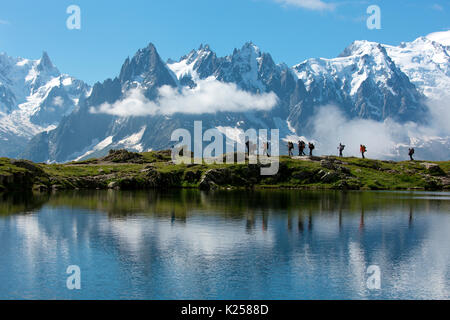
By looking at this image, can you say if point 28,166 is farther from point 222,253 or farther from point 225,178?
point 222,253

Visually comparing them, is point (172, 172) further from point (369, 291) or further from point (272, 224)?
point (369, 291)

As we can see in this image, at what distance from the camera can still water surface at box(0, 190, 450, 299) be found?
1718 inches

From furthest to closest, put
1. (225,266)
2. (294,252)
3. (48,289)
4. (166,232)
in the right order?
1. (166,232)
2. (294,252)
3. (225,266)
4. (48,289)

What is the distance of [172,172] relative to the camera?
194 metres

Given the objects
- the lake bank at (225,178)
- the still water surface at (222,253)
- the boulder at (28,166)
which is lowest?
the still water surface at (222,253)

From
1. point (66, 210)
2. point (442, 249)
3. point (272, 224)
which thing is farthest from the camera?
point (66, 210)

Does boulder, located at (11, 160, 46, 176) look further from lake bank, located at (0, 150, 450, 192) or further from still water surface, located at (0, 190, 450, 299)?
still water surface, located at (0, 190, 450, 299)

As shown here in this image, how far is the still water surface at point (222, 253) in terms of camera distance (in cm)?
4362

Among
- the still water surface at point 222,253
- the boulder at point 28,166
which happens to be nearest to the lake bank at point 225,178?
the boulder at point 28,166

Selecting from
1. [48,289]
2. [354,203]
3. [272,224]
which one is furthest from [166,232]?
[354,203]

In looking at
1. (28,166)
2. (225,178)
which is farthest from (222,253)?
(225,178)

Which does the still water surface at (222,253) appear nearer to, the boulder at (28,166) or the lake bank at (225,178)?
the boulder at (28,166)

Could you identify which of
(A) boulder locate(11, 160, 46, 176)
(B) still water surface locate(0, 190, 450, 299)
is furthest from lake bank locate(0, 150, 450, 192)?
(B) still water surface locate(0, 190, 450, 299)
